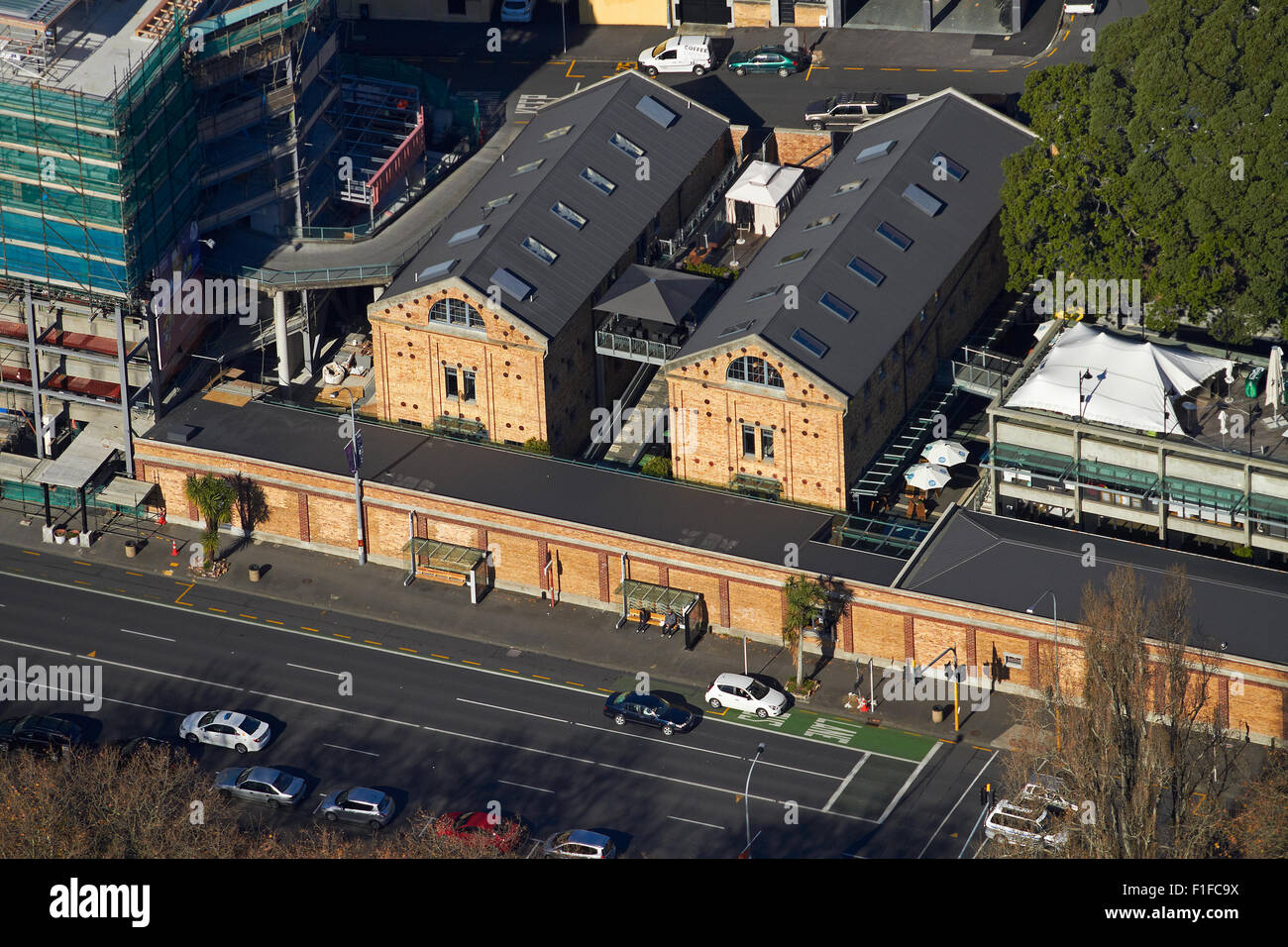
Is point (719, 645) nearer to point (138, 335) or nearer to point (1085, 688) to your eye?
point (1085, 688)

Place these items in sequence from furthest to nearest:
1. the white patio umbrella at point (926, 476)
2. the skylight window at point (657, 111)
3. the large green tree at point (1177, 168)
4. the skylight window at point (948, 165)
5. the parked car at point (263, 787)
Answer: the skylight window at point (657, 111)
the skylight window at point (948, 165)
the white patio umbrella at point (926, 476)
the large green tree at point (1177, 168)
the parked car at point (263, 787)

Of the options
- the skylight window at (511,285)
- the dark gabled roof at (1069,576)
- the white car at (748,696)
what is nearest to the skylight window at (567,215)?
the skylight window at (511,285)

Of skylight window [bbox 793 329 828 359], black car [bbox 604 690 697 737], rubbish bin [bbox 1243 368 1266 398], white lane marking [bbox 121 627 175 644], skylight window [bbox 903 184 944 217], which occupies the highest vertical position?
skylight window [bbox 903 184 944 217]

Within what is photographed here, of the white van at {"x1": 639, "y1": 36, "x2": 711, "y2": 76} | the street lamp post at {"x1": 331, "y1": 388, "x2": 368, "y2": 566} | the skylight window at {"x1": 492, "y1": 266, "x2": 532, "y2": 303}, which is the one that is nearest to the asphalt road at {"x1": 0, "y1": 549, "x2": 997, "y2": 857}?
the street lamp post at {"x1": 331, "y1": 388, "x2": 368, "y2": 566}

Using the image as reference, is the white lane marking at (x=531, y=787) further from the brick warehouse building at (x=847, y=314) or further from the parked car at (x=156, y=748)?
the brick warehouse building at (x=847, y=314)

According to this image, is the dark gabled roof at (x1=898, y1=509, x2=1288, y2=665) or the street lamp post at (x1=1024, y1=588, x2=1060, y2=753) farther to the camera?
the dark gabled roof at (x1=898, y1=509, x2=1288, y2=665)

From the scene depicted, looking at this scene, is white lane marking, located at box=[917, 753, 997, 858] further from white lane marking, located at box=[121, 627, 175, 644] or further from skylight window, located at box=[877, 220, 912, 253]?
white lane marking, located at box=[121, 627, 175, 644]

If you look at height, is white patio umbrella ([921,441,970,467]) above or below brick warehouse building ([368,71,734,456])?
below

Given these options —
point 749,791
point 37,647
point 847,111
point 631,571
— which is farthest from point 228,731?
point 847,111
